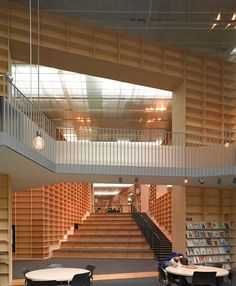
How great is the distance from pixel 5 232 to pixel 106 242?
8850mm

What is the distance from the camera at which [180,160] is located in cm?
1327

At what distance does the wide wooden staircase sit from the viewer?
18.3 meters

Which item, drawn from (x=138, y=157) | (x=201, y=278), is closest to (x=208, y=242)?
(x=138, y=157)

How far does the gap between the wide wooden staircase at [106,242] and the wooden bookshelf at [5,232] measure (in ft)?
23.9

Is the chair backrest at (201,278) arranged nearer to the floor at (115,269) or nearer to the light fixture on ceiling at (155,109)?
the floor at (115,269)

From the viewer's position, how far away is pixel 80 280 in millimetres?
8203

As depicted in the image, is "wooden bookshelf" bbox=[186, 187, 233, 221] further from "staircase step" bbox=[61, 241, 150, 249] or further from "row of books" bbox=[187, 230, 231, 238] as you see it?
"staircase step" bbox=[61, 241, 150, 249]

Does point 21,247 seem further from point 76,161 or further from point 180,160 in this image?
point 180,160

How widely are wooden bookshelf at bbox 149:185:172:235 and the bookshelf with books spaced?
16.8 ft

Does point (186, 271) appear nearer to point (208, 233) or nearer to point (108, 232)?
point (208, 233)

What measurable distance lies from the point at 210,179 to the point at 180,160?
99 cm

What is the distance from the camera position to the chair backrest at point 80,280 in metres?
8.10

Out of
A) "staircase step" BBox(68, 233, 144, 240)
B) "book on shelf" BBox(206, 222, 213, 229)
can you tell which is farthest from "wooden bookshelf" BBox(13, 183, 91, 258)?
"book on shelf" BBox(206, 222, 213, 229)

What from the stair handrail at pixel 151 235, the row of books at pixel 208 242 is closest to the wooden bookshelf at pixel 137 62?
the row of books at pixel 208 242
